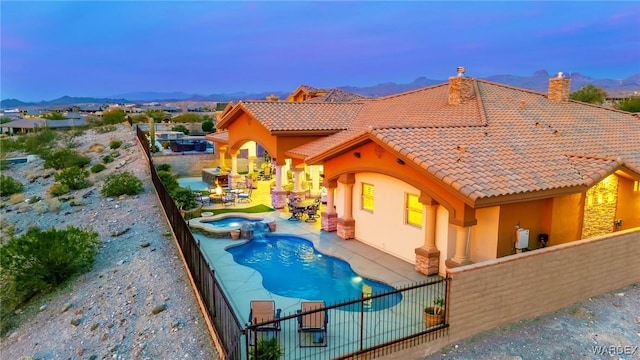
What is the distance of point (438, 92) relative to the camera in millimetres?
21750

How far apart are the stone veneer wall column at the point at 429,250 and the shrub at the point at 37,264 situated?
409 inches

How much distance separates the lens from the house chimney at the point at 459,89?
18969 mm

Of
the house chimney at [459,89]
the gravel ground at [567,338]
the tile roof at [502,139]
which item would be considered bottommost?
the gravel ground at [567,338]

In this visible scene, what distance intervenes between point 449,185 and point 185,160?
2564 centimetres

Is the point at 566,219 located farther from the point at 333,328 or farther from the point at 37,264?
the point at 37,264

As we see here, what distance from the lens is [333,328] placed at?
32.6 ft

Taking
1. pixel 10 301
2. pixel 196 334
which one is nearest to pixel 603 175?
pixel 196 334

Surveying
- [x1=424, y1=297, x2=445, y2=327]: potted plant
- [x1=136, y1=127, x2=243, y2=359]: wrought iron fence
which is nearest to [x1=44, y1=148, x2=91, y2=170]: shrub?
[x1=136, y1=127, x2=243, y2=359]: wrought iron fence

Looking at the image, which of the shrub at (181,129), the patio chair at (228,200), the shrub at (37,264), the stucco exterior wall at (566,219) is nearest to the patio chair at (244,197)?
the patio chair at (228,200)

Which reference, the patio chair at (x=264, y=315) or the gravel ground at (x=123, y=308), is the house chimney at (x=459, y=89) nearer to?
the gravel ground at (x=123, y=308)

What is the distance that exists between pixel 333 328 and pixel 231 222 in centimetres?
1098

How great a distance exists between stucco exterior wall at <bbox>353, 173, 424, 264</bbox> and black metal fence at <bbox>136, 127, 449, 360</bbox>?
327 centimetres

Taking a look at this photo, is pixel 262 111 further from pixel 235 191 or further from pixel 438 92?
pixel 438 92

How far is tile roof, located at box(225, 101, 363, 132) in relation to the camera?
861 inches
